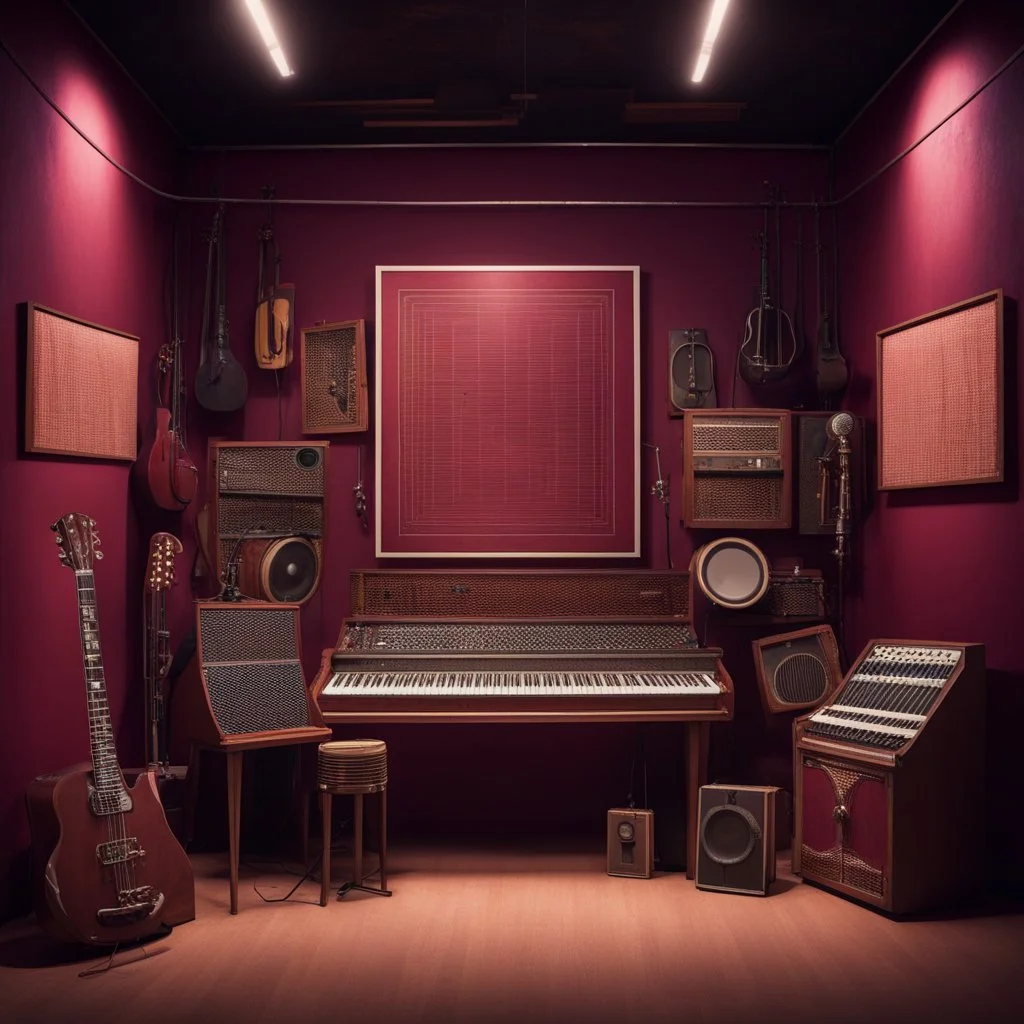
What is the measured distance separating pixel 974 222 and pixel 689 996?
315 centimetres

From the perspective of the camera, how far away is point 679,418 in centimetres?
557

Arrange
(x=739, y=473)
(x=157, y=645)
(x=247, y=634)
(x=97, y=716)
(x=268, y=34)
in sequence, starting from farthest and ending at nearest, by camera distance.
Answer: (x=739, y=473) < (x=157, y=645) < (x=247, y=634) < (x=268, y=34) < (x=97, y=716)

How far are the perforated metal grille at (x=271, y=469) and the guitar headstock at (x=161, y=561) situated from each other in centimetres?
46

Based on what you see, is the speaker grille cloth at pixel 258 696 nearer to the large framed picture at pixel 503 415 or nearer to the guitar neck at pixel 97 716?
the guitar neck at pixel 97 716

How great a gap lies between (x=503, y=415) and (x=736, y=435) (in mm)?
1173

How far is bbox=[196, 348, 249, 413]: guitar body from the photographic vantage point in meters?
5.39

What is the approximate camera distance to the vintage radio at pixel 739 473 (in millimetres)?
5305

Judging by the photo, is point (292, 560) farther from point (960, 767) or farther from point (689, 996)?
point (960, 767)

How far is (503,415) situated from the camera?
219 inches

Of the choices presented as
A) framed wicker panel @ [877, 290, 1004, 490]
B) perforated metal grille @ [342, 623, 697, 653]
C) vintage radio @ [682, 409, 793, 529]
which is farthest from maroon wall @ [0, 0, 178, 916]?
framed wicker panel @ [877, 290, 1004, 490]

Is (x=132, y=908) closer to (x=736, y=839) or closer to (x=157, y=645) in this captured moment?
(x=157, y=645)

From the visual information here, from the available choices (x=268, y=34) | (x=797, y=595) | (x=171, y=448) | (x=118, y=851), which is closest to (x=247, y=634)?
(x=118, y=851)

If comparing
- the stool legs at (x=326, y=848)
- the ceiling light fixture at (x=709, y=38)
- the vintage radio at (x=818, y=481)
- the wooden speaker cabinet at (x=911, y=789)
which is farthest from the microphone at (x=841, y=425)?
the stool legs at (x=326, y=848)

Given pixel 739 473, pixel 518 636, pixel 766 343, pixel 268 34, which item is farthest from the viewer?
pixel 766 343
